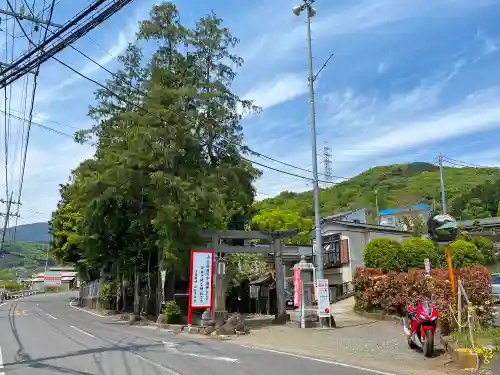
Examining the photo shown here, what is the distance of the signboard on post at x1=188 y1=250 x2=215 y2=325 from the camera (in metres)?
18.9

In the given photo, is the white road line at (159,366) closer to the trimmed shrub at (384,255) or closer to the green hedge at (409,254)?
the green hedge at (409,254)

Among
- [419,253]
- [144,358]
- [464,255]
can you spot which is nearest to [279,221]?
[464,255]

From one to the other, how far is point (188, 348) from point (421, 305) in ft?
21.8

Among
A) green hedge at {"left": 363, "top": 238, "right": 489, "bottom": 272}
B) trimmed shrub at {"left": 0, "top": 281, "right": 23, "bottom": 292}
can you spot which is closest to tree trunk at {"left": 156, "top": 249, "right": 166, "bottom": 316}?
green hedge at {"left": 363, "top": 238, "right": 489, "bottom": 272}

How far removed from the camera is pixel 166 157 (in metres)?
20.7

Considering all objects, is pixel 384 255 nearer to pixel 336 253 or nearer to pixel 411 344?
pixel 336 253

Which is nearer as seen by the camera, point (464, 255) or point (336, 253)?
point (464, 255)

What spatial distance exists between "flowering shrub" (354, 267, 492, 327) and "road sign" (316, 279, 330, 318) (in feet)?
9.25

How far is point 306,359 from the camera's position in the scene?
36.7 ft

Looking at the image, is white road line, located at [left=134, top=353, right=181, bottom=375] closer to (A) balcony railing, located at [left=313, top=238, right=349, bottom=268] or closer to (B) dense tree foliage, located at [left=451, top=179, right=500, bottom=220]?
(A) balcony railing, located at [left=313, top=238, right=349, bottom=268]

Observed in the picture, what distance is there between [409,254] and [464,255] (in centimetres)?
443

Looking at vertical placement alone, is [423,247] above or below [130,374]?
above

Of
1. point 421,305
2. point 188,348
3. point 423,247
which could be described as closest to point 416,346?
point 421,305

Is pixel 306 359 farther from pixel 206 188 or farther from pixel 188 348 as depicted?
pixel 206 188
